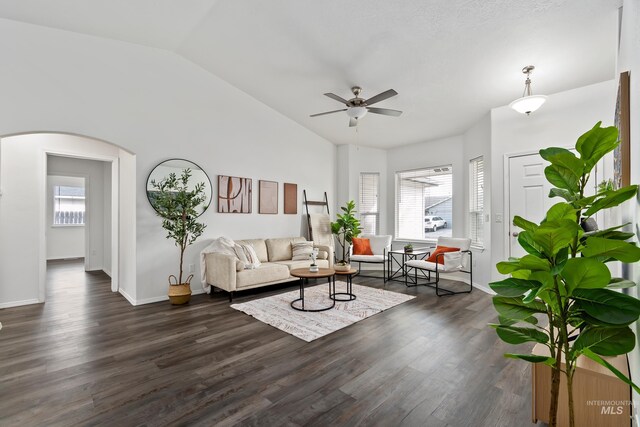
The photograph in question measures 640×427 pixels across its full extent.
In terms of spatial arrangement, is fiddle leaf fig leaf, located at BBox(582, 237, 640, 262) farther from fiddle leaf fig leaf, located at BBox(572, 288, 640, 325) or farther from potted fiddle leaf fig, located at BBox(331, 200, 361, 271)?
potted fiddle leaf fig, located at BBox(331, 200, 361, 271)

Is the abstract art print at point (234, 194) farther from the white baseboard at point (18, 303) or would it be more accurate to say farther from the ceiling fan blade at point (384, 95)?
the white baseboard at point (18, 303)

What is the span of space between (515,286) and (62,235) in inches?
428

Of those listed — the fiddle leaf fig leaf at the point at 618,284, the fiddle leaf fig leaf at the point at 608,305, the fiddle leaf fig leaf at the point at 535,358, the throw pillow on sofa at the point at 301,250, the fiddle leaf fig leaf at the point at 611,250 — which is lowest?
the throw pillow on sofa at the point at 301,250

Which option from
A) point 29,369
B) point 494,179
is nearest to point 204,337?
point 29,369

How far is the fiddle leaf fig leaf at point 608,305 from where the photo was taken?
3.04 ft

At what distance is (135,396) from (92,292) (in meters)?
3.85

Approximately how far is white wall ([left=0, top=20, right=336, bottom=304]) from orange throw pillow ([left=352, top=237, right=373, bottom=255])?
58.5 inches

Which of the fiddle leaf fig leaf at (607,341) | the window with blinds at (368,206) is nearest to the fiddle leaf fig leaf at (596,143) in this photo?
the fiddle leaf fig leaf at (607,341)

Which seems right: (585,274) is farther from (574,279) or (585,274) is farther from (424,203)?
(424,203)

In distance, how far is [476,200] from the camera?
5578mm

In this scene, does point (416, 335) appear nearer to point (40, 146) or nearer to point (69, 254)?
point (40, 146)

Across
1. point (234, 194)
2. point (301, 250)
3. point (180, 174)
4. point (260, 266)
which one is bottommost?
point (260, 266)

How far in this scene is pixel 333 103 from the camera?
5258 millimetres

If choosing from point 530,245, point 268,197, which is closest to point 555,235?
point 530,245
